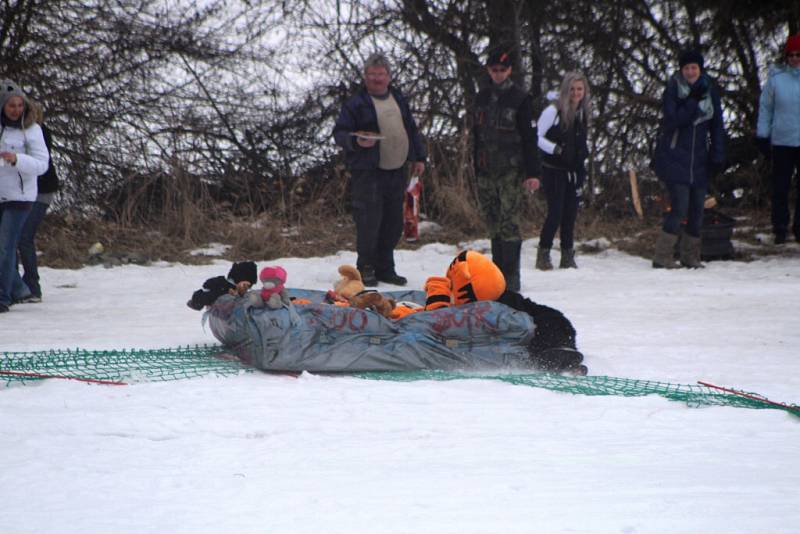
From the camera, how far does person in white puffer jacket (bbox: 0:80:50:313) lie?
5.86 metres

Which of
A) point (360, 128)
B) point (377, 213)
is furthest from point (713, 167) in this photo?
point (360, 128)

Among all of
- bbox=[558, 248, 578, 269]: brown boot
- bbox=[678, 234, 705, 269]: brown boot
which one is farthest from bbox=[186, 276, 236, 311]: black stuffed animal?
bbox=[678, 234, 705, 269]: brown boot

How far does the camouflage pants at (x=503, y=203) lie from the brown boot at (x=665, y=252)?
166 centimetres

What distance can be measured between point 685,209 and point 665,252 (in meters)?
0.41

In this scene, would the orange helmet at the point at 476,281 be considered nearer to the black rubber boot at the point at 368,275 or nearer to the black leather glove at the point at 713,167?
the black rubber boot at the point at 368,275

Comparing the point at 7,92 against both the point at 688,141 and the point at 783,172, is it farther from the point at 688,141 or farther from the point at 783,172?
the point at 783,172

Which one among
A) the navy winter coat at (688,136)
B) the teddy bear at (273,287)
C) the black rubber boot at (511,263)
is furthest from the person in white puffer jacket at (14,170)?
the navy winter coat at (688,136)

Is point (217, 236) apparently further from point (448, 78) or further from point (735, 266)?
point (735, 266)

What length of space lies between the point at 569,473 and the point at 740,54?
8.59m

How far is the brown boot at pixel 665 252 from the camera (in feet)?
25.5

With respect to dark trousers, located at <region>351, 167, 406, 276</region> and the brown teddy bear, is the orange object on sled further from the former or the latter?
the brown teddy bear

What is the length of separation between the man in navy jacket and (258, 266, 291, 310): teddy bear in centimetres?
284

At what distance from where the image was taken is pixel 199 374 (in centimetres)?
388

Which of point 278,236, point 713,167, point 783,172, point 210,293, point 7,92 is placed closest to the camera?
point 210,293
